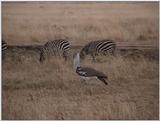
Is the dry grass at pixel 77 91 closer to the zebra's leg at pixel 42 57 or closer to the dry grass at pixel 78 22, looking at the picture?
the zebra's leg at pixel 42 57

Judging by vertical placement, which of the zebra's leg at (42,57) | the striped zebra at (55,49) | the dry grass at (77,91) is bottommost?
the dry grass at (77,91)

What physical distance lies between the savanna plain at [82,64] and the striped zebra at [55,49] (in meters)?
0.04

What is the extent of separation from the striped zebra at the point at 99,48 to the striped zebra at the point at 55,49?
4.9 inches

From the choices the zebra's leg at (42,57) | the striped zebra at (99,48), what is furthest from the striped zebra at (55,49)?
the striped zebra at (99,48)

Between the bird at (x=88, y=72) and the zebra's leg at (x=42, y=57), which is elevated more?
the zebra's leg at (x=42, y=57)

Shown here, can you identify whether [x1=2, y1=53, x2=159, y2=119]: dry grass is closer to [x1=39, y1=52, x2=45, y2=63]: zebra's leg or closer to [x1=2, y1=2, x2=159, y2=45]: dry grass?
[x1=39, y1=52, x2=45, y2=63]: zebra's leg

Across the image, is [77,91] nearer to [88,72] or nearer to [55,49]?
[88,72]

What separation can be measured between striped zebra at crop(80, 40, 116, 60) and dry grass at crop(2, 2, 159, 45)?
40mm

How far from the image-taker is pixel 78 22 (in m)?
3.68

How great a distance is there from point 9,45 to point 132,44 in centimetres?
94

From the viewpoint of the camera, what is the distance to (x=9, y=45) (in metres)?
3.68

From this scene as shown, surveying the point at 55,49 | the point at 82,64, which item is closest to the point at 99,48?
the point at 82,64

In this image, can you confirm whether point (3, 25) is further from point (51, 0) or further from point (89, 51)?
point (89, 51)

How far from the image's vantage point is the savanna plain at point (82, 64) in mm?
3666
